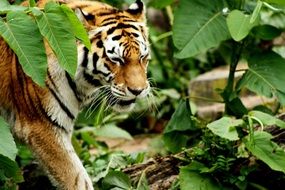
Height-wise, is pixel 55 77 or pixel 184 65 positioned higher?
pixel 55 77

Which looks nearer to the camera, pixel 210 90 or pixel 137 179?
pixel 137 179

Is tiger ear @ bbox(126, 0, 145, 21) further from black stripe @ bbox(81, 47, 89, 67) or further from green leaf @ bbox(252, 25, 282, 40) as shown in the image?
green leaf @ bbox(252, 25, 282, 40)

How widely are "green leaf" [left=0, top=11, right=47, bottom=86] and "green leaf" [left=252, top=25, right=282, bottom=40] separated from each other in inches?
72.9

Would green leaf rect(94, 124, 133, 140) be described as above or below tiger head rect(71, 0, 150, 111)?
below

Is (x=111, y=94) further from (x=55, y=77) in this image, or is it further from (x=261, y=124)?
(x=261, y=124)

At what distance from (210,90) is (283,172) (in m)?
3.26

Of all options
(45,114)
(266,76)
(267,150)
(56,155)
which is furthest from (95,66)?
(266,76)

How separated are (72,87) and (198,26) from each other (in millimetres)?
1020

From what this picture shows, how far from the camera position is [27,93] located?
15.0 feet

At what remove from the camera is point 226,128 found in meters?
4.50

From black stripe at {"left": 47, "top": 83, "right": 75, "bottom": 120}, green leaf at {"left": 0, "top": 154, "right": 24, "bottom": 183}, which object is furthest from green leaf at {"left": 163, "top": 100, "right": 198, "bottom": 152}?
green leaf at {"left": 0, "top": 154, "right": 24, "bottom": 183}

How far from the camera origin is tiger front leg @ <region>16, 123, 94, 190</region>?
15.1 ft

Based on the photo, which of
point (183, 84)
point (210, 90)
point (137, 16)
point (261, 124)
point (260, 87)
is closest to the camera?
point (261, 124)

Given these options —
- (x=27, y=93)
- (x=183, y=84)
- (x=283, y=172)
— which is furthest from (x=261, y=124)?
(x=183, y=84)
